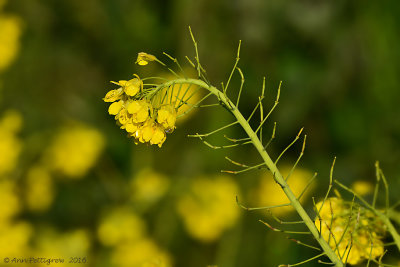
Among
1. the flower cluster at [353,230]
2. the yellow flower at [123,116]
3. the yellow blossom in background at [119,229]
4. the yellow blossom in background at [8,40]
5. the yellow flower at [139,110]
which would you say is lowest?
the yellow blossom in background at [119,229]

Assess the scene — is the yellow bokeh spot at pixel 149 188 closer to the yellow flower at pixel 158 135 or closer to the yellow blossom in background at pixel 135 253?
the yellow blossom in background at pixel 135 253

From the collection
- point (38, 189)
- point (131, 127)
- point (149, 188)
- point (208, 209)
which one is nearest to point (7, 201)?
point (38, 189)

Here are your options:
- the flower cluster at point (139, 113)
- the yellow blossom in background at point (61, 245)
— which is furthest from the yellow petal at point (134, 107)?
the yellow blossom in background at point (61, 245)

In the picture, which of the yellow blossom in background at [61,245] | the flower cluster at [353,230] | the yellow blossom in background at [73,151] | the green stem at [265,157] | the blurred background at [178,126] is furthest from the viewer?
the yellow blossom in background at [73,151]

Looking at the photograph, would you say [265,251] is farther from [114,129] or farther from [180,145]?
[114,129]

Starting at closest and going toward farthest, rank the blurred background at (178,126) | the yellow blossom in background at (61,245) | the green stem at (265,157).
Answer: the green stem at (265,157) → the yellow blossom in background at (61,245) → the blurred background at (178,126)

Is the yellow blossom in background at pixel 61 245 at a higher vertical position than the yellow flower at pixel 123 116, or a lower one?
lower

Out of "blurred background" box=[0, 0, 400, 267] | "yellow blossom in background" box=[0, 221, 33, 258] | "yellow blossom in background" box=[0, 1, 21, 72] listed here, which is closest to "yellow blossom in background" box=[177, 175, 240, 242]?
"blurred background" box=[0, 0, 400, 267]

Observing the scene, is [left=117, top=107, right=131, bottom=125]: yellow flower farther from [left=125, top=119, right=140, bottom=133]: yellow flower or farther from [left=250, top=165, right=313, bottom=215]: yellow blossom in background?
[left=250, top=165, right=313, bottom=215]: yellow blossom in background
